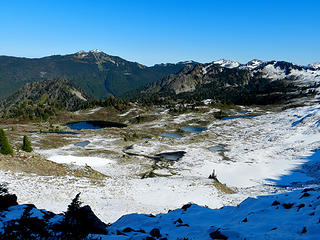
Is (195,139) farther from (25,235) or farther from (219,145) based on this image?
(25,235)

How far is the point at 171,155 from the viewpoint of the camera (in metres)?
65.6

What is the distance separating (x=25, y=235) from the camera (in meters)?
9.80

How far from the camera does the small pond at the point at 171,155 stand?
6223cm

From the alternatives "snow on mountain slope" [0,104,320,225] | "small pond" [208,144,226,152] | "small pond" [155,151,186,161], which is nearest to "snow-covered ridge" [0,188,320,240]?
"snow on mountain slope" [0,104,320,225]

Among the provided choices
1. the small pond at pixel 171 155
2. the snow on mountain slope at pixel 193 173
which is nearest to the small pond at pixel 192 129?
the snow on mountain slope at pixel 193 173

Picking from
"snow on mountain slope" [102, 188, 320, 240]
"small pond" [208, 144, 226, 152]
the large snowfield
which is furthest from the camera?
"small pond" [208, 144, 226, 152]

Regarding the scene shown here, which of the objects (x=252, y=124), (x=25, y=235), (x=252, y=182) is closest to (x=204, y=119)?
(x=252, y=124)

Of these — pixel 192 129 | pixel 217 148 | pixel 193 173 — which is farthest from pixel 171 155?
pixel 192 129

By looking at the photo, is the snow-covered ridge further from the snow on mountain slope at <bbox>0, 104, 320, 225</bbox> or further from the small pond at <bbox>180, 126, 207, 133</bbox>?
the small pond at <bbox>180, 126, 207, 133</bbox>

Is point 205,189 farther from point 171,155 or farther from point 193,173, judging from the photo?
point 171,155

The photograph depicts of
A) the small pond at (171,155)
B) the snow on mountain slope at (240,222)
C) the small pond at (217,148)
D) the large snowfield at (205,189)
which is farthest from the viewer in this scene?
the small pond at (217,148)

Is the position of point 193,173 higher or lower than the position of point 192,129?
lower

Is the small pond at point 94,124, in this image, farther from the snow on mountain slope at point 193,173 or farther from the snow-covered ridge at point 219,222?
the snow-covered ridge at point 219,222

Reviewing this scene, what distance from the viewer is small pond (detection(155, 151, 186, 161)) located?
62.2 m
